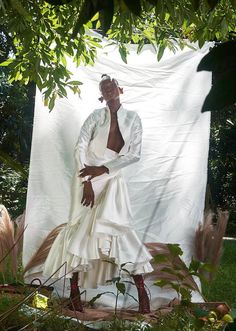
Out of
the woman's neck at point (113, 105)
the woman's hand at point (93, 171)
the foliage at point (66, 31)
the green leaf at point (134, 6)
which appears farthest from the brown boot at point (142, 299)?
the green leaf at point (134, 6)

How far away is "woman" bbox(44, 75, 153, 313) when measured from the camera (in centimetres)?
367

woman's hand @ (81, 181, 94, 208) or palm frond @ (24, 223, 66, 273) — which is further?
palm frond @ (24, 223, 66, 273)

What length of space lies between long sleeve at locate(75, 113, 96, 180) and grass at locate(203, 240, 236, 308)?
1173 millimetres

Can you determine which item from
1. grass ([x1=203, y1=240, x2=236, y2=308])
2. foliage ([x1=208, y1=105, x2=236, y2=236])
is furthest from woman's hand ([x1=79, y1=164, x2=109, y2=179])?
foliage ([x1=208, y1=105, x2=236, y2=236])

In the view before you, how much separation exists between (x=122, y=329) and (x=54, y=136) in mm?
2300

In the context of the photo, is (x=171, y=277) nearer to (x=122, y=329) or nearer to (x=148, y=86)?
(x=148, y=86)

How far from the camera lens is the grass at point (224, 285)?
4740mm

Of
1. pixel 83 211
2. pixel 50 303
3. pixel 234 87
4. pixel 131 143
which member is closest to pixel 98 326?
pixel 50 303

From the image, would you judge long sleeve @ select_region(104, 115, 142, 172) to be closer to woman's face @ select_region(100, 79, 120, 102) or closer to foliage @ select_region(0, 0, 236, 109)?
woman's face @ select_region(100, 79, 120, 102)

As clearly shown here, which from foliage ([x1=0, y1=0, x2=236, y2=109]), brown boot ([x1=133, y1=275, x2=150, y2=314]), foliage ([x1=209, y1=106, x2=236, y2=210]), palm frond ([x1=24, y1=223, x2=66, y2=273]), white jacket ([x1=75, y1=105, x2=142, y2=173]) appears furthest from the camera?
foliage ([x1=209, y1=106, x2=236, y2=210])

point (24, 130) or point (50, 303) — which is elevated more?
point (24, 130)

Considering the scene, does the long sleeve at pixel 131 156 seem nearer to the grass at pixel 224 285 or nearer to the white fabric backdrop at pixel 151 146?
the white fabric backdrop at pixel 151 146

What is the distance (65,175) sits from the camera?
14.6 feet

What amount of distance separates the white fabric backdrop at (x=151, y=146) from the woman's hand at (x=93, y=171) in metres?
0.63
